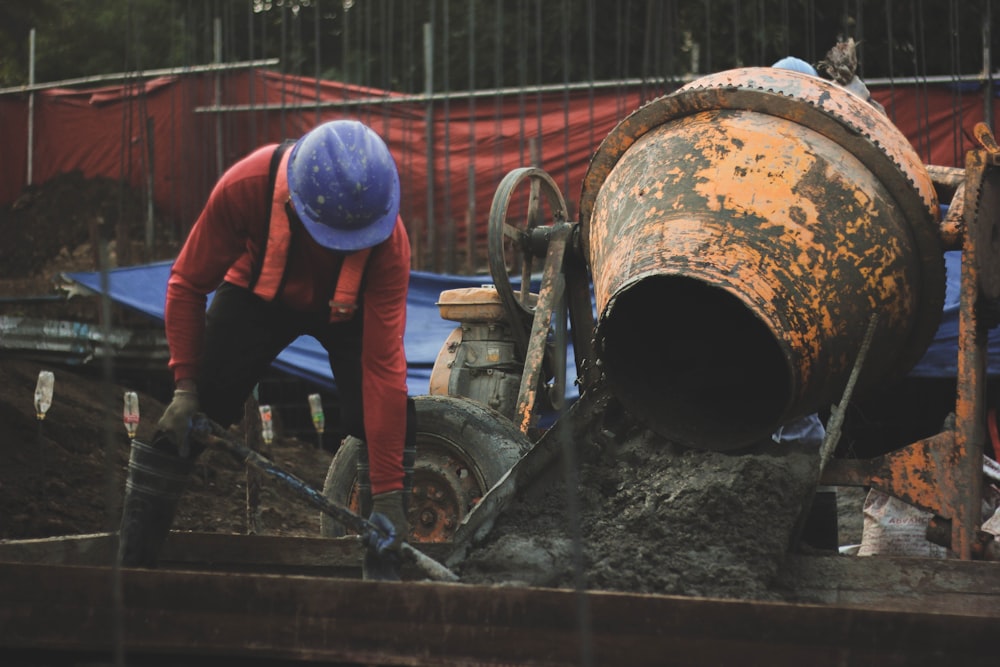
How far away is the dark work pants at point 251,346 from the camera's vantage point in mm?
3357

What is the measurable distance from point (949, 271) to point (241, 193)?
380 centimetres

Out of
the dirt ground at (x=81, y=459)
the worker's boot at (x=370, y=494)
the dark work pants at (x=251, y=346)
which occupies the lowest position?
the dirt ground at (x=81, y=459)

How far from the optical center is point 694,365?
3941 mm

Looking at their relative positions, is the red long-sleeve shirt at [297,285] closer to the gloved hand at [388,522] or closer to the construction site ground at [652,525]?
the gloved hand at [388,522]

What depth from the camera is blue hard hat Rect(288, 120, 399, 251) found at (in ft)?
10.1

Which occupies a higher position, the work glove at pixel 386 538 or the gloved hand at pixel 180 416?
the gloved hand at pixel 180 416

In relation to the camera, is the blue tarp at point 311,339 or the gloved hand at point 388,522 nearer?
the gloved hand at point 388,522

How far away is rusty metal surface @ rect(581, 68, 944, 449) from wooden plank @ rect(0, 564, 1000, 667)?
3.65 feet

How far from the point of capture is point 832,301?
341 centimetres

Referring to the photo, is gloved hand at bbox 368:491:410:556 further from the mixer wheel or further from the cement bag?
the cement bag

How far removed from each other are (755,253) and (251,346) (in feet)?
4.63

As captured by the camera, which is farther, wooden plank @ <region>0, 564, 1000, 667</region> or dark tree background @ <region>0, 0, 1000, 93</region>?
dark tree background @ <region>0, 0, 1000, 93</region>

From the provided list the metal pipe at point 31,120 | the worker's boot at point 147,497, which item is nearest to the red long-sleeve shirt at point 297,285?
the worker's boot at point 147,497

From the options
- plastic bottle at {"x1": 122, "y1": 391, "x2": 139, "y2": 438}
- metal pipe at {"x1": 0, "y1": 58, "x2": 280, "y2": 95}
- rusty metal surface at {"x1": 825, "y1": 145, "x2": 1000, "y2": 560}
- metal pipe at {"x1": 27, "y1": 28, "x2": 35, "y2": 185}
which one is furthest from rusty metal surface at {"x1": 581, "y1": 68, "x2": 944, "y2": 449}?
metal pipe at {"x1": 27, "y1": 28, "x2": 35, "y2": 185}
